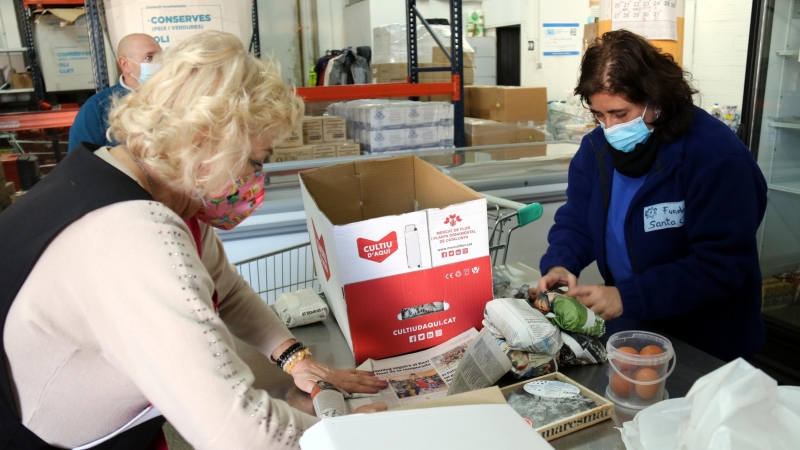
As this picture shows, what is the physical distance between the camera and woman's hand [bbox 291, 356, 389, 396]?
1307 millimetres

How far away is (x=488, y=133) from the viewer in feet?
14.8

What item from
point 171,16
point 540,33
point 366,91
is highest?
point 540,33

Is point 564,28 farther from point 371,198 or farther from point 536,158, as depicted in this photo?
Answer: point 371,198

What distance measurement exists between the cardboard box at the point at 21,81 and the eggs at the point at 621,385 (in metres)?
6.64

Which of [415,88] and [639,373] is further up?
[415,88]

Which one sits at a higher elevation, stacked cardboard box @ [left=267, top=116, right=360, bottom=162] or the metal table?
stacked cardboard box @ [left=267, top=116, right=360, bottom=162]

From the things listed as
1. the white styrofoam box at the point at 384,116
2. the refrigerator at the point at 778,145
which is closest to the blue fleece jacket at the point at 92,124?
the white styrofoam box at the point at 384,116

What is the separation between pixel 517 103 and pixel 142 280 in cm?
405

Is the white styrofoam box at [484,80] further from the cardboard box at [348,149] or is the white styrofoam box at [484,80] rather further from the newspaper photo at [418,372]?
the newspaper photo at [418,372]

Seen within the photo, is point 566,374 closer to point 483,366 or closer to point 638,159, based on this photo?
point 483,366

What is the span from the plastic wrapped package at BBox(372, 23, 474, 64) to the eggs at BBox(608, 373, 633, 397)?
167 inches

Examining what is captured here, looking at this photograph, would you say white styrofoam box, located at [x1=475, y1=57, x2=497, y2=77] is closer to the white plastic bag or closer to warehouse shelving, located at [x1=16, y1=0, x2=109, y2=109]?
warehouse shelving, located at [x1=16, y1=0, x2=109, y2=109]

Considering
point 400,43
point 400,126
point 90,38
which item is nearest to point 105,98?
point 90,38

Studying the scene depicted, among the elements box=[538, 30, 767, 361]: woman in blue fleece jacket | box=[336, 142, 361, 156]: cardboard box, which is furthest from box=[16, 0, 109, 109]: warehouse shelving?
box=[538, 30, 767, 361]: woman in blue fleece jacket
